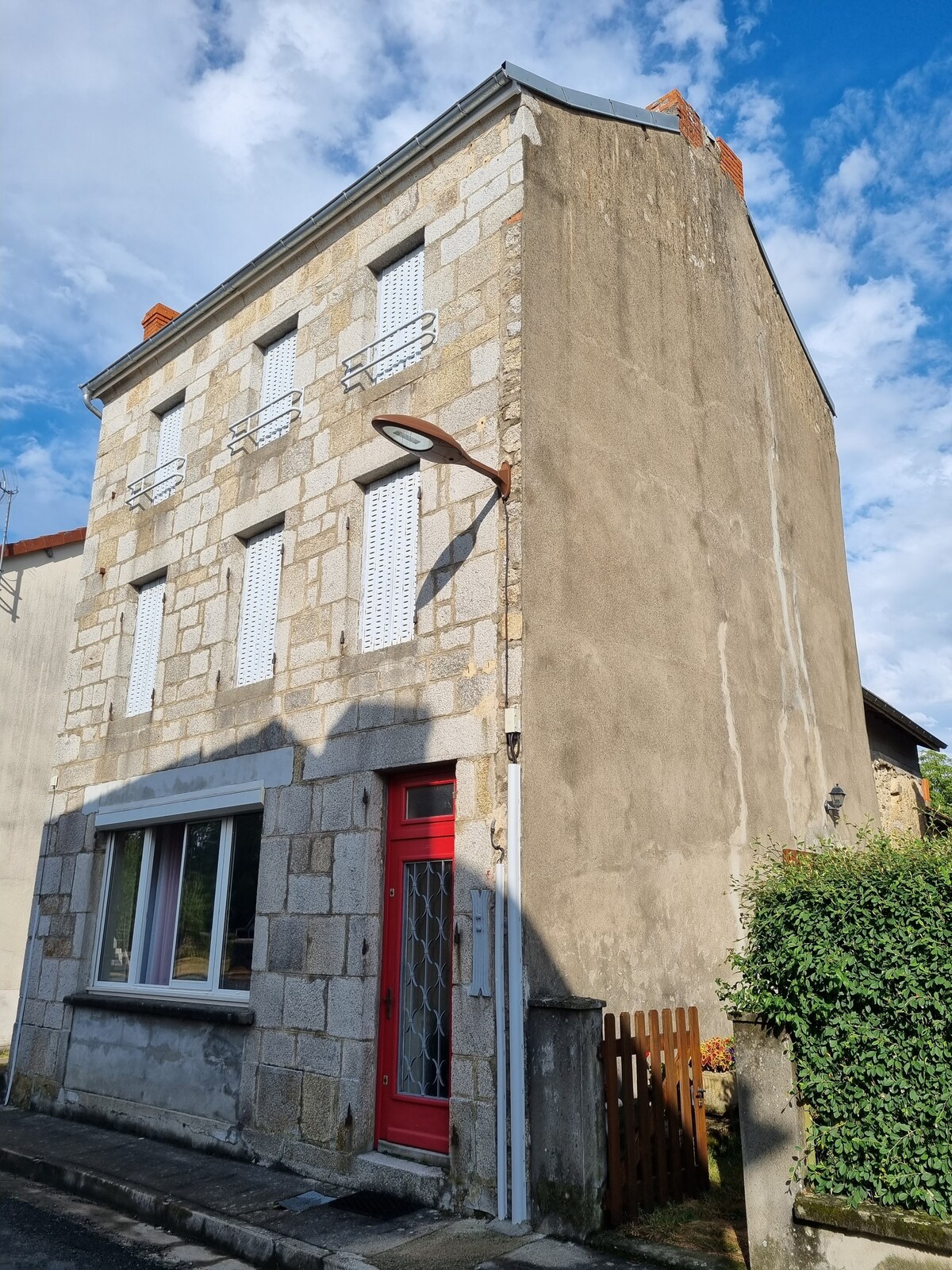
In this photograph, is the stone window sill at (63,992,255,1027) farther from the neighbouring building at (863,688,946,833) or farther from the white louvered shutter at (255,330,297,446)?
the neighbouring building at (863,688,946,833)

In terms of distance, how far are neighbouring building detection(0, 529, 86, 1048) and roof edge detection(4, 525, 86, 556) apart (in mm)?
12

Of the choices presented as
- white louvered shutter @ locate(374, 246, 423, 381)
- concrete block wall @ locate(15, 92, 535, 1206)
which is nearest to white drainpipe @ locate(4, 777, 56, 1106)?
concrete block wall @ locate(15, 92, 535, 1206)

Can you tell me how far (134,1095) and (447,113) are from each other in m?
8.27

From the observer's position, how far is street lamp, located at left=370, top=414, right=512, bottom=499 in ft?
19.3

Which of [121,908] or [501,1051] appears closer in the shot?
[501,1051]

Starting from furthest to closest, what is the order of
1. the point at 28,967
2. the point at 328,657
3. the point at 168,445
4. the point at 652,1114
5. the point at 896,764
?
1. the point at 896,764
2. the point at 168,445
3. the point at 28,967
4. the point at 328,657
5. the point at 652,1114

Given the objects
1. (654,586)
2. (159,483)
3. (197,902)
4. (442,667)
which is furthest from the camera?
(159,483)

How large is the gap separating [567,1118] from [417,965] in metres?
1.63

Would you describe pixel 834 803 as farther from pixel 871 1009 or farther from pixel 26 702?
pixel 26 702

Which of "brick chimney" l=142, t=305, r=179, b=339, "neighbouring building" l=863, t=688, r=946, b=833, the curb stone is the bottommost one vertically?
the curb stone

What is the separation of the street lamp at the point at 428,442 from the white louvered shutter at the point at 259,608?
2.69 metres

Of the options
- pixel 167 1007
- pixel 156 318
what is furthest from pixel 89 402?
pixel 167 1007

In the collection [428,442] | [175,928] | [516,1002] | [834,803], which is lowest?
[516,1002]

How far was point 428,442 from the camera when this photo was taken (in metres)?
6.04
